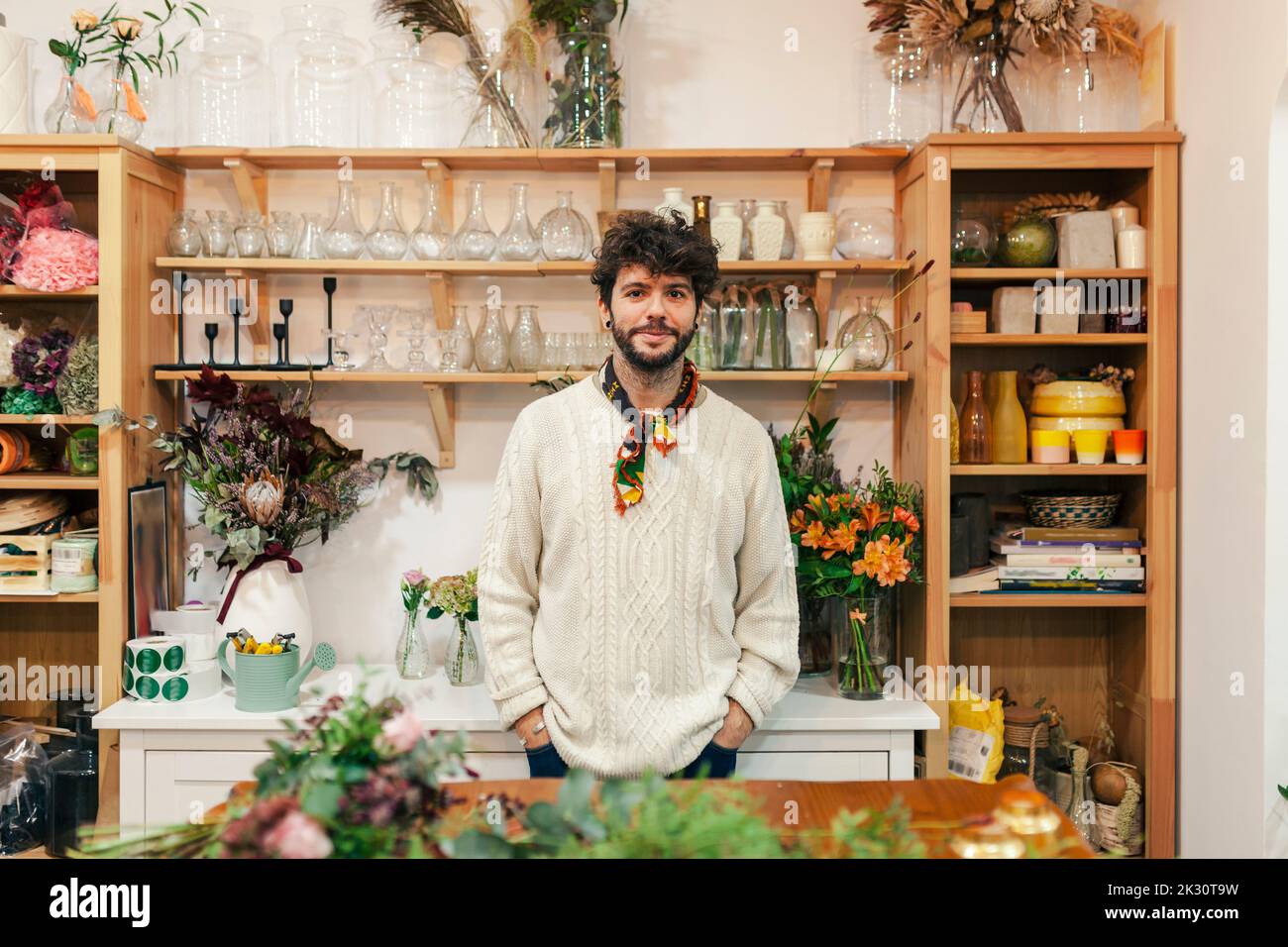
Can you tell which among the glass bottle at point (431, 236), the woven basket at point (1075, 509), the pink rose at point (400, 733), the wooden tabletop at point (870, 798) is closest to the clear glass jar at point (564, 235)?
the glass bottle at point (431, 236)

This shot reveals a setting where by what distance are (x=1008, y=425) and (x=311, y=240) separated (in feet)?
6.21

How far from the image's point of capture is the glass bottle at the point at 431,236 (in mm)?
2814

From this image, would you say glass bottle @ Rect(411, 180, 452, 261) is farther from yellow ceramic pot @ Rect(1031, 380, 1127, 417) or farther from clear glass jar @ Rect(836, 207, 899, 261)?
yellow ceramic pot @ Rect(1031, 380, 1127, 417)

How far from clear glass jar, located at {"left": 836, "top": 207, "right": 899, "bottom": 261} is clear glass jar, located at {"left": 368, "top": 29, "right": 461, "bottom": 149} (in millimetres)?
1093

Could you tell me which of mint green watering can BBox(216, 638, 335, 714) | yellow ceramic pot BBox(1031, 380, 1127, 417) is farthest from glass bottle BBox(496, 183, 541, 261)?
yellow ceramic pot BBox(1031, 380, 1127, 417)

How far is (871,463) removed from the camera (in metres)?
3.06

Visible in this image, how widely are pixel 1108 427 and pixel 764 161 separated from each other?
3.73 ft

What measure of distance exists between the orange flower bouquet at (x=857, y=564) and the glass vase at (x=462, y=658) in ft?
2.77

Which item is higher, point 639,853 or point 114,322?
point 114,322

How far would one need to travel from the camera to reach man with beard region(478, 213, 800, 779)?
2135 mm

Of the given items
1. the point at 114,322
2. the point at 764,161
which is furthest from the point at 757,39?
the point at 114,322

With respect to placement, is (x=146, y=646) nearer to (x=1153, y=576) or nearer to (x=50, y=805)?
(x=50, y=805)

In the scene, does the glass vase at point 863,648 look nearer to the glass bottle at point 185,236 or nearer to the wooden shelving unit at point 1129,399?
the wooden shelving unit at point 1129,399
